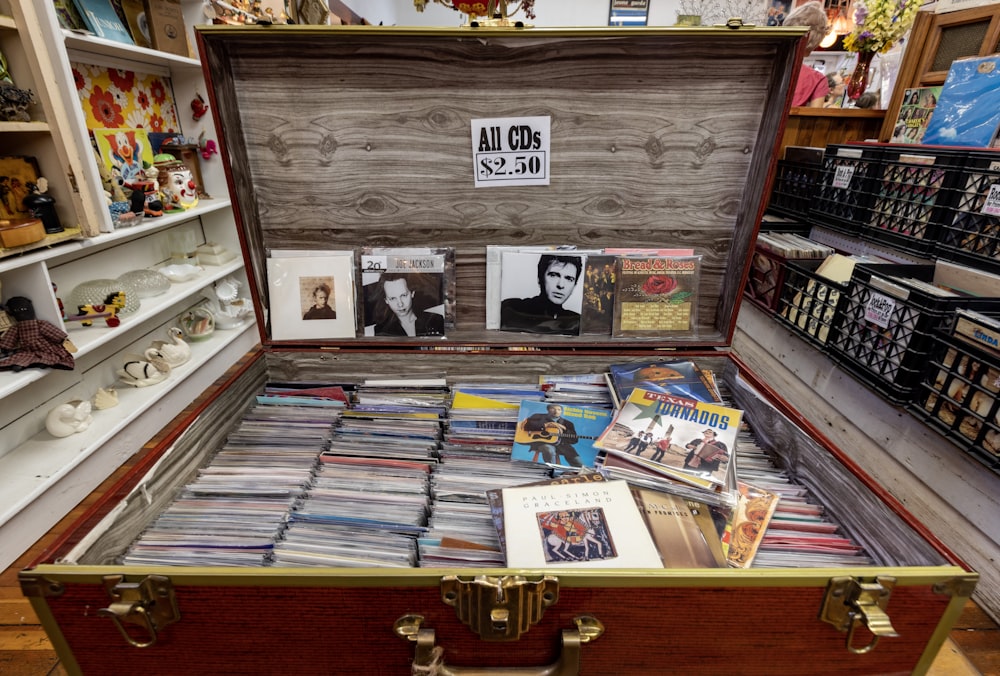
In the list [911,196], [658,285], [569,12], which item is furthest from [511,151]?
[569,12]

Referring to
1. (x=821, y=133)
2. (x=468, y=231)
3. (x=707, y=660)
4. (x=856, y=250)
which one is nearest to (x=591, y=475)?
(x=707, y=660)

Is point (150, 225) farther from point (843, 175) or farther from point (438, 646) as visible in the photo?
point (843, 175)

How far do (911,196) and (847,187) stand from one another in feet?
1.16

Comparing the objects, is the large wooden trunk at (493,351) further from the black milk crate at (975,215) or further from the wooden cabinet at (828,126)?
the wooden cabinet at (828,126)

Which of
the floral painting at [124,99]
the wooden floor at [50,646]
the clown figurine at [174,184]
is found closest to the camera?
the wooden floor at [50,646]

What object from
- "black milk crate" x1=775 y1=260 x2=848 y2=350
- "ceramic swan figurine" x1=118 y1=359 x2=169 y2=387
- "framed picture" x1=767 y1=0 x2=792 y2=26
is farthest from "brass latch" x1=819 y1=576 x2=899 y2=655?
"framed picture" x1=767 y1=0 x2=792 y2=26

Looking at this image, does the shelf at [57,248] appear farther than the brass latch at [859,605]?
Yes

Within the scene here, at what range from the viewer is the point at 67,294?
A: 2127 mm

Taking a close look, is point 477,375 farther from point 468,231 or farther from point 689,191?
point 689,191

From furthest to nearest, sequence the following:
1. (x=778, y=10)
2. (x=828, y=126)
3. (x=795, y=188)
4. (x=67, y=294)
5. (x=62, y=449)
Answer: (x=778, y=10), (x=828, y=126), (x=795, y=188), (x=67, y=294), (x=62, y=449)

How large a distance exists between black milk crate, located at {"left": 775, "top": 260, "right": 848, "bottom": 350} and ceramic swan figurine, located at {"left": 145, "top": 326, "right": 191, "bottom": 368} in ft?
9.85

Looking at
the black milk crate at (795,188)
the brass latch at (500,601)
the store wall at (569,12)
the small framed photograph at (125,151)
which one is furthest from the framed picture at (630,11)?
the brass latch at (500,601)

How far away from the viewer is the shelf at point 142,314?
1.92 metres

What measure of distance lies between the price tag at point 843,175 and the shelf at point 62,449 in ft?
11.1
